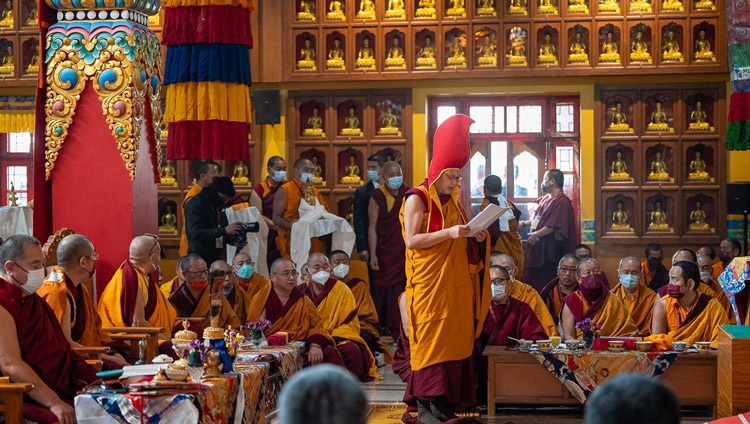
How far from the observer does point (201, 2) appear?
779cm

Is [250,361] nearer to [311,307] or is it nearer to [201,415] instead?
[201,415]

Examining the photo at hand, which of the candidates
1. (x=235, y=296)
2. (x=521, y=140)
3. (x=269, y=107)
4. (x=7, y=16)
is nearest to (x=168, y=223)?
(x=269, y=107)

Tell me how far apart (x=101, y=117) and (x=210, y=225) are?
2.82 m

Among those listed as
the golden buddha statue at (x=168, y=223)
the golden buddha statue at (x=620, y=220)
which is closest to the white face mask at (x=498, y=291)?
the golden buddha statue at (x=620, y=220)

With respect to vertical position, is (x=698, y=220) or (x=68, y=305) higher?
(x=698, y=220)

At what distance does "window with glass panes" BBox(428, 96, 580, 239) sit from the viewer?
12.1m

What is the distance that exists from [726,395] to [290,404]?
4019 mm

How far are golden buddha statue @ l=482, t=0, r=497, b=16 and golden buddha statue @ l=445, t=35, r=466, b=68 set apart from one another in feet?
1.21

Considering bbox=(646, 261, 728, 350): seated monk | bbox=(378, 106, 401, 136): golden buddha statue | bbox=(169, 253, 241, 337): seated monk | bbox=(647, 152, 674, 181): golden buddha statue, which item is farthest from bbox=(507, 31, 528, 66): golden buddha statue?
bbox=(169, 253, 241, 337): seated monk

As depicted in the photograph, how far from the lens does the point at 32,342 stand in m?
5.25

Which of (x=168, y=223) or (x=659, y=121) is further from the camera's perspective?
(x=168, y=223)

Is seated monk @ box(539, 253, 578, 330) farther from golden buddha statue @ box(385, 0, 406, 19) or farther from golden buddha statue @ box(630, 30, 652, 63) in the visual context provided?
golden buddha statue @ box(385, 0, 406, 19)

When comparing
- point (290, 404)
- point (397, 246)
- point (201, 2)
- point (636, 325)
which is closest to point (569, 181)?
point (397, 246)

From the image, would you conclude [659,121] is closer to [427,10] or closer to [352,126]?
[427,10]
